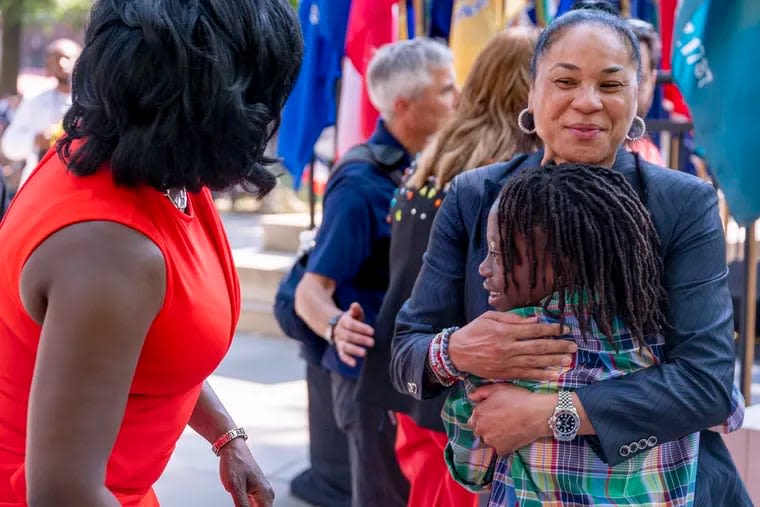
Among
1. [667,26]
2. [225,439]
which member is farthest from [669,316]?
[667,26]

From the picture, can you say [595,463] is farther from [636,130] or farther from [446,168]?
[446,168]

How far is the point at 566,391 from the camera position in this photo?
1798mm

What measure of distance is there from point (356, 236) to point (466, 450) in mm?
1649

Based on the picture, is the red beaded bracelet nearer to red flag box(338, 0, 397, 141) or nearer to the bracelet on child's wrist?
the bracelet on child's wrist

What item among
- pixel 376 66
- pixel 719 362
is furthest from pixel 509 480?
pixel 376 66

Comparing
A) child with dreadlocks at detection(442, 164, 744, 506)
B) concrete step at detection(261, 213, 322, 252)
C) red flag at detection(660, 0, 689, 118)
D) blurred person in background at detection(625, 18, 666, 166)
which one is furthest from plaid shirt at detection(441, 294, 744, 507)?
concrete step at detection(261, 213, 322, 252)

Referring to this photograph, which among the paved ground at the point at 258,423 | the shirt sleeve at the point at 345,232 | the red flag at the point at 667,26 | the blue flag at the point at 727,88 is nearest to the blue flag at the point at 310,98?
the paved ground at the point at 258,423

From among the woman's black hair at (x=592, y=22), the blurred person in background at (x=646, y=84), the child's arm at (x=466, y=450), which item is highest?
the woman's black hair at (x=592, y=22)

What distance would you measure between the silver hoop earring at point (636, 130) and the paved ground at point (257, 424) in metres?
3.14

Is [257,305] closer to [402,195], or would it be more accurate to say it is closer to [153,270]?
[402,195]

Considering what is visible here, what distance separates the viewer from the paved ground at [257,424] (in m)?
5.07

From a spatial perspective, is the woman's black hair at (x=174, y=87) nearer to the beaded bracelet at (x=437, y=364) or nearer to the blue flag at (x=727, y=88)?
the beaded bracelet at (x=437, y=364)

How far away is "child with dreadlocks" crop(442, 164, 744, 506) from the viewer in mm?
1770

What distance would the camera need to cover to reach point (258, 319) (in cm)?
844
